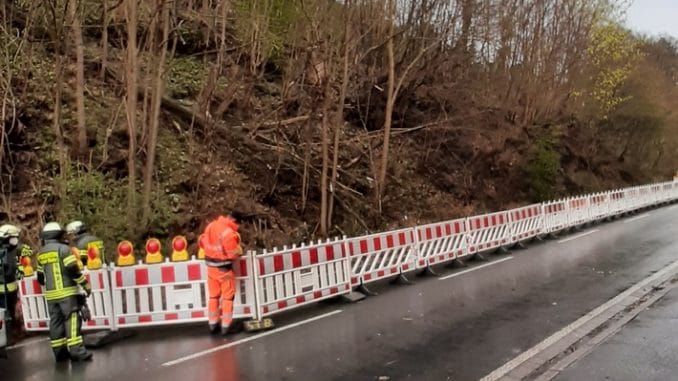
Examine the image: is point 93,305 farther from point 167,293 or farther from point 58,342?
point 58,342

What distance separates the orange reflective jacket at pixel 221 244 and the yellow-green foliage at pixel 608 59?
29.2 meters

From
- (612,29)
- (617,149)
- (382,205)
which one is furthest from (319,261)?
(617,149)

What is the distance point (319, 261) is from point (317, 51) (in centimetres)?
939

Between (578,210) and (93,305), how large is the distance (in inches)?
753

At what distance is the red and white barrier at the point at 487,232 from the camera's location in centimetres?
1603

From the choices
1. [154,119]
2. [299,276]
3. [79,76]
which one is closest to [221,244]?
[299,276]

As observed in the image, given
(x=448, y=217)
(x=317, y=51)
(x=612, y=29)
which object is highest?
(x=612, y=29)

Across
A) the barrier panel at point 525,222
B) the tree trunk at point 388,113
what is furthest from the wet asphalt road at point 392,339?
the tree trunk at point 388,113

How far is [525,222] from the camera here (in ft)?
63.0

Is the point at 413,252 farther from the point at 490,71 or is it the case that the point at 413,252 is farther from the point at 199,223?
the point at 490,71

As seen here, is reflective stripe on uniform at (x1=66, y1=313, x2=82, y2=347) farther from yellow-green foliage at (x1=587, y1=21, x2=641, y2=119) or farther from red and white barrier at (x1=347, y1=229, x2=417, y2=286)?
yellow-green foliage at (x1=587, y1=21, x2=641, y2=119)

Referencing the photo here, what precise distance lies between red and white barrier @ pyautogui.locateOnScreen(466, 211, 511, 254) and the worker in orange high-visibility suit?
830 cm

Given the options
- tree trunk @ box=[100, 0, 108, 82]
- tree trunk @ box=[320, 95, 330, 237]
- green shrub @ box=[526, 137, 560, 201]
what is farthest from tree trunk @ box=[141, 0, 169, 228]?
green shrub @ box=[526, 137, 560, 201]

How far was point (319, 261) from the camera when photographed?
10812mm
